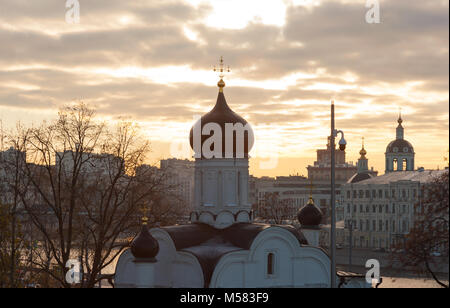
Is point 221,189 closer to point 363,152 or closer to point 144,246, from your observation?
point 144,246

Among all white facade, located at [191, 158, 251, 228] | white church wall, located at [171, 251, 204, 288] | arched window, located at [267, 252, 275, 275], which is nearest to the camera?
white church wall, located at [171, 251, 204, 288]

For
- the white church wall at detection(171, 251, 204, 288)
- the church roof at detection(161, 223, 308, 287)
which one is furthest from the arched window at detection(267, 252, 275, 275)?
the white church wall at detection(171, 251, 204, 288)

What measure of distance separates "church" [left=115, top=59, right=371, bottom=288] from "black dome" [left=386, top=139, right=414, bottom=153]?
227 ft

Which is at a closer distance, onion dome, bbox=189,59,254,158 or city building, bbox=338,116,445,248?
onion dome, bbox=189,59,254,158

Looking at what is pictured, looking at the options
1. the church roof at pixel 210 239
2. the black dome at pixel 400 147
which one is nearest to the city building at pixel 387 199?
the black dome at pixel 400 147

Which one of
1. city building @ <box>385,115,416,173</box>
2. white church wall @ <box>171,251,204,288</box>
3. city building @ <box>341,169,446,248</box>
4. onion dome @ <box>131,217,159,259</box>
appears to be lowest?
white church wall @ <box>171,251,204,288</box>

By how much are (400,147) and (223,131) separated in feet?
239

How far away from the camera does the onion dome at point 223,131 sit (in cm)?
3566

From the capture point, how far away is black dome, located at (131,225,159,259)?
31.2 m

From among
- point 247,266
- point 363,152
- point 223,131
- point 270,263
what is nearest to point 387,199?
point 363,152

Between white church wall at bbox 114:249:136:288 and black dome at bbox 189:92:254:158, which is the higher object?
black dome at bbox 189:92:254:158

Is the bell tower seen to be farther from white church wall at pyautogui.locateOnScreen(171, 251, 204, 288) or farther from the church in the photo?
white church wall at pyautogui.locateOnScreen(171, 251, 204, 288)
